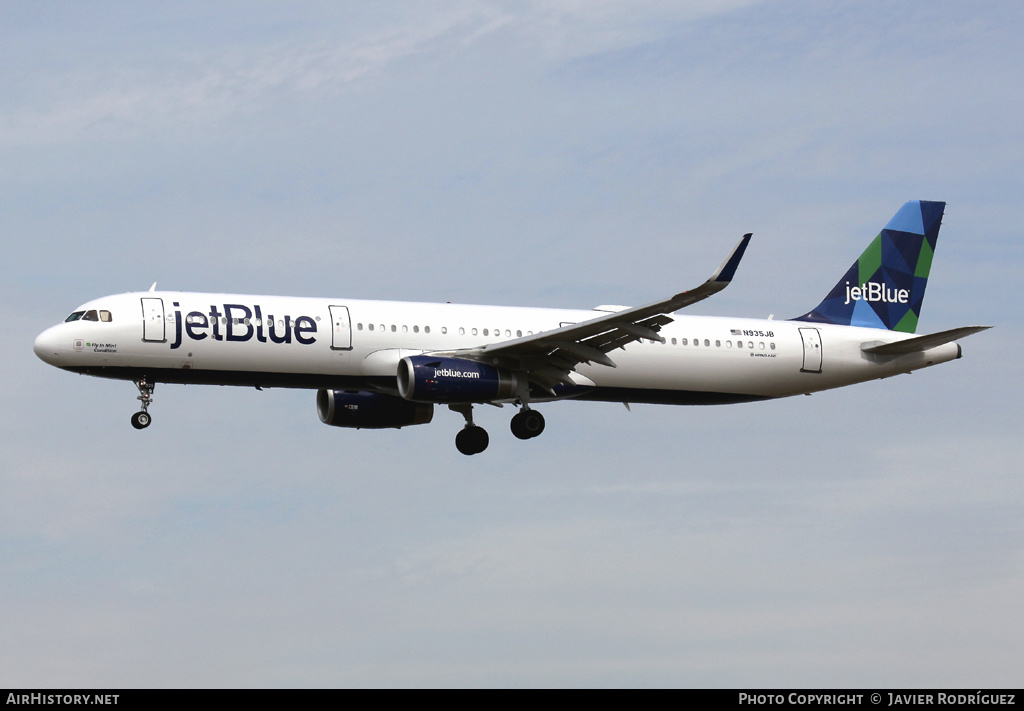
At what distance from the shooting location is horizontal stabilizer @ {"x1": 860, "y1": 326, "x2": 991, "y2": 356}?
43575mm

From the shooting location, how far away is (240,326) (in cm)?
3972

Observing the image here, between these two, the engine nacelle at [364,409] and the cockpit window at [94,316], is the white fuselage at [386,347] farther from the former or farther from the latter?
the engine nacelle at [364,409]

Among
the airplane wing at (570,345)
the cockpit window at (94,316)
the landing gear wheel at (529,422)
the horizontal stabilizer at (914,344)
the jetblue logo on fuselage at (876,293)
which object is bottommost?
the landing gear wheel at (529,422)

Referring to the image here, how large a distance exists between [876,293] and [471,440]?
14308mm

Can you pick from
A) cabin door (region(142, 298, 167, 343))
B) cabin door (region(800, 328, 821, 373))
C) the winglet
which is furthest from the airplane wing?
cabin door (region(142, 298, 167, 343))

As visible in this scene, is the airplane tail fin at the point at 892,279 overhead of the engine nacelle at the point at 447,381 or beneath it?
overhead

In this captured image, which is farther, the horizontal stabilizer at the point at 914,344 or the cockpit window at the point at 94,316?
the horizontal stabilizer at the point at 914,344

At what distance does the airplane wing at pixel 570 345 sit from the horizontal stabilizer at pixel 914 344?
8931 millimetres

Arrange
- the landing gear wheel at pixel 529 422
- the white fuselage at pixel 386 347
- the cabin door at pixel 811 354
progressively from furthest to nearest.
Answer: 1. the cabin door at pixel 811 354
2. the landing gear wheel at pixel 529 422
3. the white fuselage at pixel 386 347

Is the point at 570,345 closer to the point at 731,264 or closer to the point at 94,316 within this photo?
the point at 731,264

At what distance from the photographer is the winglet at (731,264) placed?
35000 millimetres

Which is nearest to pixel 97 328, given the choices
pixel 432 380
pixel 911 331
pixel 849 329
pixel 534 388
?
pixel 432 380

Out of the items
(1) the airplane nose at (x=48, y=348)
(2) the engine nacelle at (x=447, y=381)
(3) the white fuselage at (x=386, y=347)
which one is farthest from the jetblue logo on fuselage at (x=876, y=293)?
(1) the airplane nose at (x=48, y=348)

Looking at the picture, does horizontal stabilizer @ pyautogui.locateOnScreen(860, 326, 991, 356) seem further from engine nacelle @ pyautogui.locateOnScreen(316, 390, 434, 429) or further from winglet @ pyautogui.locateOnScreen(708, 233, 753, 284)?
engine nacelle @ pyautogui.locateOnScreen(316, 390, 434, 429)
